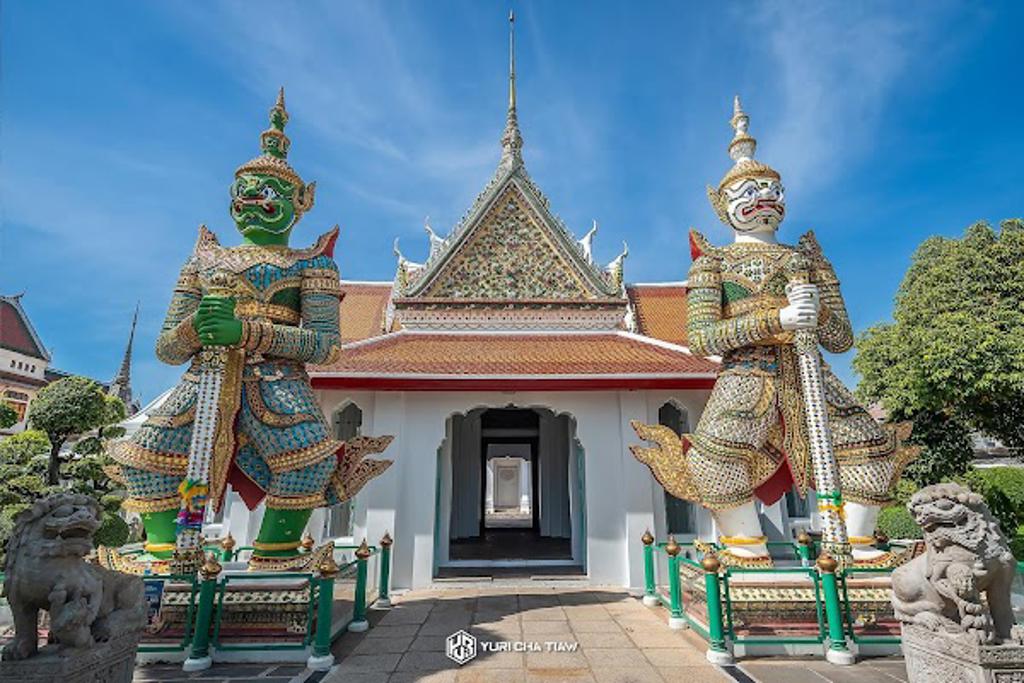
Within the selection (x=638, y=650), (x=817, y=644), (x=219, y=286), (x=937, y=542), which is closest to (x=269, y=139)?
(x=219, y=286)

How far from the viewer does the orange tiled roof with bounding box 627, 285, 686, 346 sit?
1231 cm

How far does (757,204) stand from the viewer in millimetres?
5688

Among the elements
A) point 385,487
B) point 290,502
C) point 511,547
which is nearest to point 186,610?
point 290,502

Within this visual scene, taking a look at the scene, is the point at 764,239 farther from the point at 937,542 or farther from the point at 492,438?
the point at 492,438

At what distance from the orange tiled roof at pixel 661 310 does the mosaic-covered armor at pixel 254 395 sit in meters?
8.18

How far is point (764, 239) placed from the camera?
581cm

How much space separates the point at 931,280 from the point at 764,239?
21.6 ft

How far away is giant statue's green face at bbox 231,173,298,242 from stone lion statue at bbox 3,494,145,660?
3.37 meters

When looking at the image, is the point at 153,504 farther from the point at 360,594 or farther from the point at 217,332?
the point at 360,594

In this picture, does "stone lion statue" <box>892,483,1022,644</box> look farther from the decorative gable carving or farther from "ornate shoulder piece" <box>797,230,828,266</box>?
the decorative gable carving

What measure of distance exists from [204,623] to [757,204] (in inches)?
255

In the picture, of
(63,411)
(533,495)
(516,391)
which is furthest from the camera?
(533,495)

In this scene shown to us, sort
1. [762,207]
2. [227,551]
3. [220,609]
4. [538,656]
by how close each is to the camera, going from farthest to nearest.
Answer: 1. [227,551]
2. [762,207]
3. [538,656]
4. [220,609]

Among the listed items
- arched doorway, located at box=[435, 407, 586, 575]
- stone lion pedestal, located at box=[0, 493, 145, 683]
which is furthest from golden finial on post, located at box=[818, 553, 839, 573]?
stone lion pedestal, located at box=[0, 493, 145, 683]
